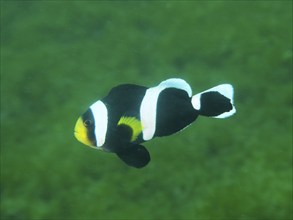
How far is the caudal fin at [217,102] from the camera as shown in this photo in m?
1.63

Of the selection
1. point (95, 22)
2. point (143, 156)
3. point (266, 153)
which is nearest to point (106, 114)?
point (143, 156)

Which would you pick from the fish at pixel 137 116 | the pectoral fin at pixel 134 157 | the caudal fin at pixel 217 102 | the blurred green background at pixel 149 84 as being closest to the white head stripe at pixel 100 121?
the fish at pixel 137 116

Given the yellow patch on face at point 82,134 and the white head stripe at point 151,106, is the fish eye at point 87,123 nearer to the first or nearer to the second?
the yellow patch on face at point 82,134

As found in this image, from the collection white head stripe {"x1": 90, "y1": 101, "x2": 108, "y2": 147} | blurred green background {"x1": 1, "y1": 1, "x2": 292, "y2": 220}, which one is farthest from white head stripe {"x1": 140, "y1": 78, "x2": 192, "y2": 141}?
blurred green background {"x1": 1, "y1": 1, "x2": 292, "y2": 220}

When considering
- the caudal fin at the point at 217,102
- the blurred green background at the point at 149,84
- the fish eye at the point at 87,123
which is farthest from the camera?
the blurred green background at the point at 149,84

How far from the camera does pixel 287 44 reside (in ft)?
15.1

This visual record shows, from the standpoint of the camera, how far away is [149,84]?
482cm

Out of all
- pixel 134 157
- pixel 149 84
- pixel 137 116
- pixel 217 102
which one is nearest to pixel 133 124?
pixel 137 116

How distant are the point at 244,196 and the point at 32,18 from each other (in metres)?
4.45

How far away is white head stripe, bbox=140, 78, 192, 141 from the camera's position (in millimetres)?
1724

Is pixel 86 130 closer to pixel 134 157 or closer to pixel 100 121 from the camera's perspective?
pixel 100 121

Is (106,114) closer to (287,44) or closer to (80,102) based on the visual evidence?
(80,102)

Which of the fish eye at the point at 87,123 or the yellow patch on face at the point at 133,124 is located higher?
the fish eye at the point at 87,123

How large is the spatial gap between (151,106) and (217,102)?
263mm
